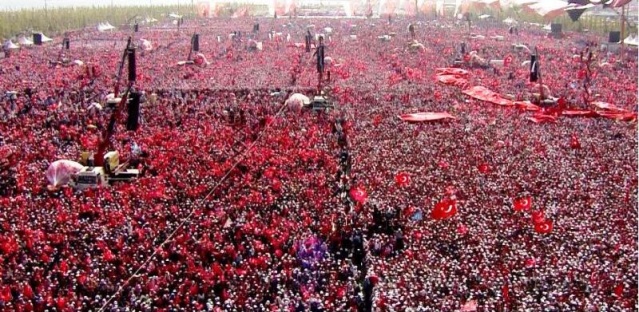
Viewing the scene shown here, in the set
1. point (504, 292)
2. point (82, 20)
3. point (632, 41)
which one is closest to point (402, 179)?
point (504, 292)

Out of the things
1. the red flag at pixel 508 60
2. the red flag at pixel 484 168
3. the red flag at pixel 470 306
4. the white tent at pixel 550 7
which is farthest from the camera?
the white tent at pixel 550 7

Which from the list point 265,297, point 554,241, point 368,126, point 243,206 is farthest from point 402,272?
point 368,126

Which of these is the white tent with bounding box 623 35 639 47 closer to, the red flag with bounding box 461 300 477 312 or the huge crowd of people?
the huge crowd of people

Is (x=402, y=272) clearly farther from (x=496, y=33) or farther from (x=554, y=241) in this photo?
(x=496, y=33)

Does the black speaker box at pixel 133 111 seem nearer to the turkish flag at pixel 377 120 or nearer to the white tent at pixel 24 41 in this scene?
the turkish flag at pixel 377 120

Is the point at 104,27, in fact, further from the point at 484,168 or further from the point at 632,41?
the point at 484,168

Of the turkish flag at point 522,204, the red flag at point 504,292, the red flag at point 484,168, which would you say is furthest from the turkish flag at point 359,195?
the red flag at point 504,292
